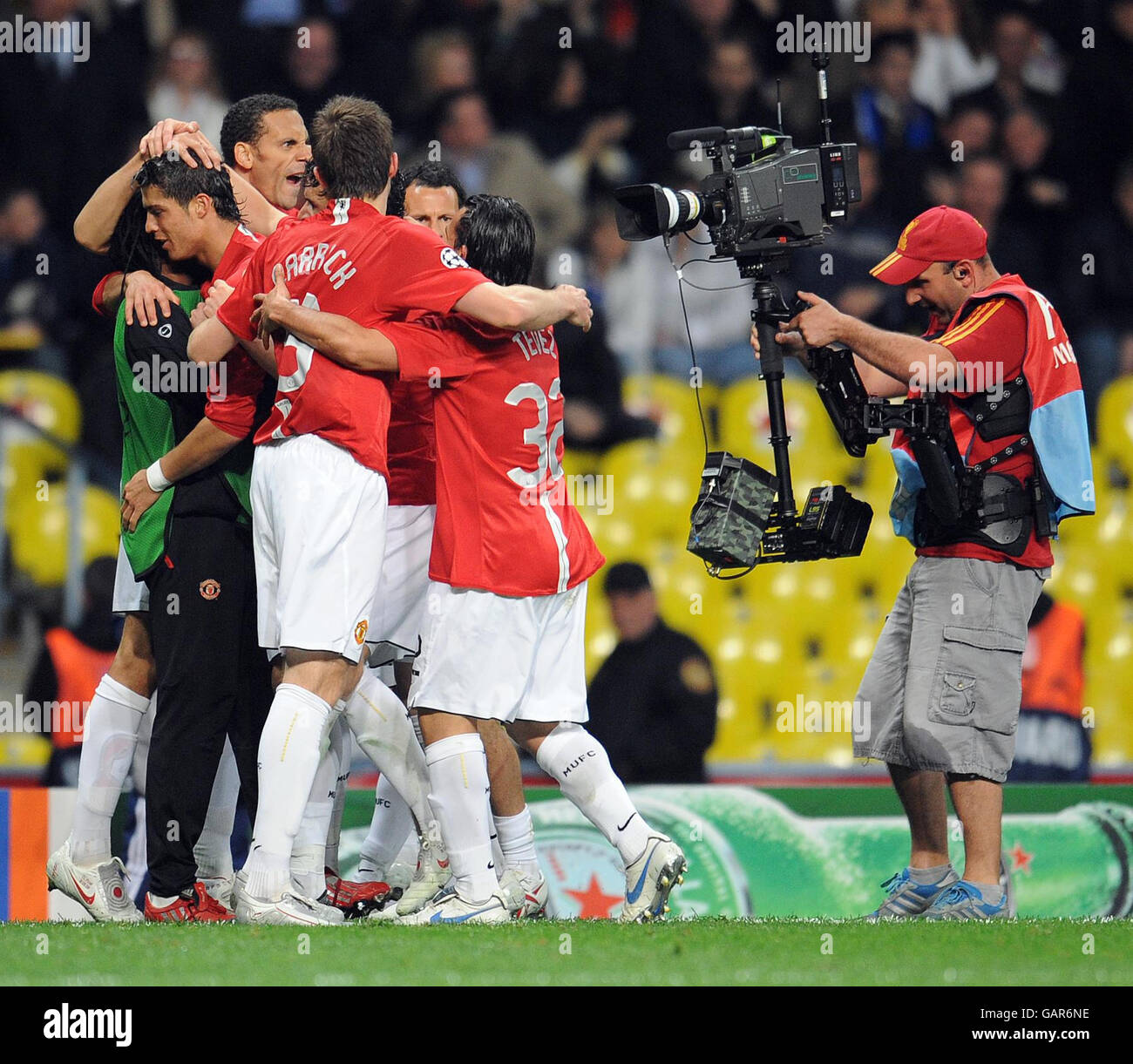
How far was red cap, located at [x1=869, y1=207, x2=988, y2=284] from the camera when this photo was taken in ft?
13.9

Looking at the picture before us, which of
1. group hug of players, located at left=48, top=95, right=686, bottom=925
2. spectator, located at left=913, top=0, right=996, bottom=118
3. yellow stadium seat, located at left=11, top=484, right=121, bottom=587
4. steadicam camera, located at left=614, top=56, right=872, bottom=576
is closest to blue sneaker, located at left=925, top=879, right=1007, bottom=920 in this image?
group hug of players, located at left=48, top=95, right=686, bottom=925

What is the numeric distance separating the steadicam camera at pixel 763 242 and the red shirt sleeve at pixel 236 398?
99 cm

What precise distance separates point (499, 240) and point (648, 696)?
8.60 feet

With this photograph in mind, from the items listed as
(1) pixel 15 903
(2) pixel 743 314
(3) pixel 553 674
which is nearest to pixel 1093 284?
(2) pixel 743 314

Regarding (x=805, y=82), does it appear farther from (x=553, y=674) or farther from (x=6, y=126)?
(x=553, y=674)

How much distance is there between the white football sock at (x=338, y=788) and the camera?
4137 mm

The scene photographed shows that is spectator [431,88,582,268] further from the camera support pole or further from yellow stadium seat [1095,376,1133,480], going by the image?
the camera support pole

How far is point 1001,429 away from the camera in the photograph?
4.07m

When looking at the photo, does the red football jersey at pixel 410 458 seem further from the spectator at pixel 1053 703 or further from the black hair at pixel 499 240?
the spectator at pixel 1053 703

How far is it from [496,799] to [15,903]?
8.36ft

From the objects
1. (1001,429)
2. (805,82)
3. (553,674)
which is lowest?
(553,674)

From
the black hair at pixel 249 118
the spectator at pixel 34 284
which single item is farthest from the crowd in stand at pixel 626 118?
the black hair at pixel 249 118

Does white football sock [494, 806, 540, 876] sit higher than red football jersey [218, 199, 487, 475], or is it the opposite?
red football jersey [218, 199, 487, 475]

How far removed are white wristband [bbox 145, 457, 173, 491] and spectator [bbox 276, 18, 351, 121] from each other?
9.71 feet
